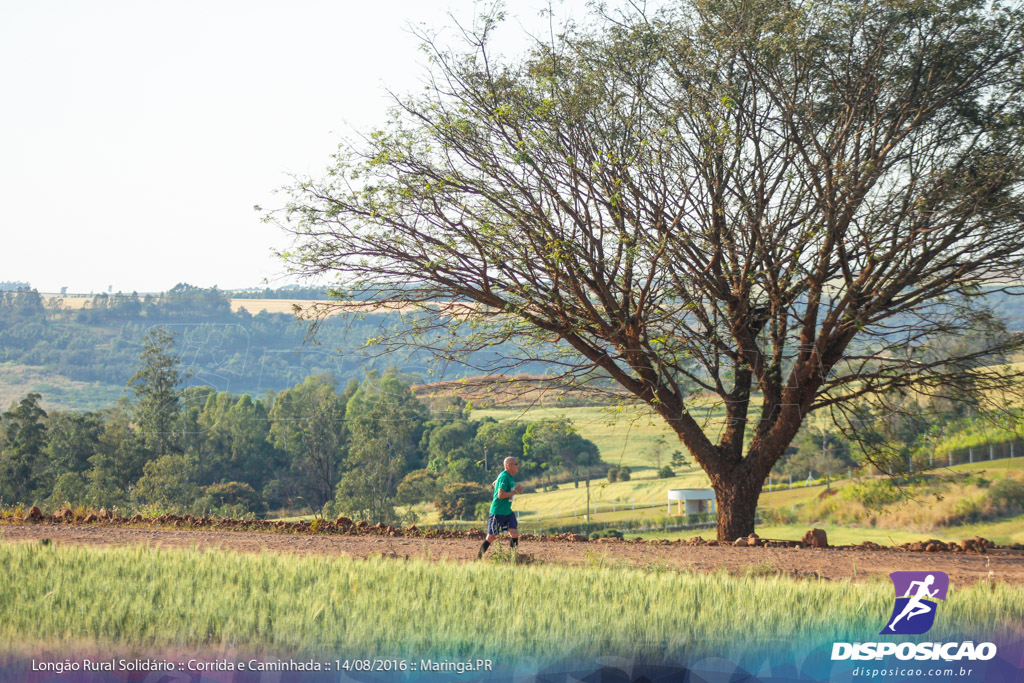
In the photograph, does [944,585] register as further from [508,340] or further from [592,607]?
[508,340]

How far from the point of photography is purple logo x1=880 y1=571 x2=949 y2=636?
632cm

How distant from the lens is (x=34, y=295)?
4963 inches

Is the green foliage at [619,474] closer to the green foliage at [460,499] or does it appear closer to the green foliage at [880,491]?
the green foliage at [460,499]

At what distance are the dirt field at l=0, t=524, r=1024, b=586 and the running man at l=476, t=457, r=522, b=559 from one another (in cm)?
33

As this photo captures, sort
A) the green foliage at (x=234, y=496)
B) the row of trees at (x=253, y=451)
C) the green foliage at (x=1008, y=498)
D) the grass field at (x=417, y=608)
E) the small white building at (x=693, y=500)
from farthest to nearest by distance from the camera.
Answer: the green foliage at (x=234, y=496), the row of trees at (x=253, y=451), the small white building at (x=693, y=500), the green foliage at (x=1008, y=498), the grass field at (x=417, y=608)

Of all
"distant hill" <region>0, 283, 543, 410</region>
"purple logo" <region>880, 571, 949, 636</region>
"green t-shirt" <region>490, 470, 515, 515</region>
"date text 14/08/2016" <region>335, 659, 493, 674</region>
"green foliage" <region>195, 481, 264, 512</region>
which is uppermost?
"distant hill" <region>0, 283, 543, 410</region>

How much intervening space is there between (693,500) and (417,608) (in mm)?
27273

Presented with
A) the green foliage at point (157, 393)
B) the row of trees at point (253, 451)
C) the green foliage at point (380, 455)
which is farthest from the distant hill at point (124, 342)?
the green foliage at point (380, 455)

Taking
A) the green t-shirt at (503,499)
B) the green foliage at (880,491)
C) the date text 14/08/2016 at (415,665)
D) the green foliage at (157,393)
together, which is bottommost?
the date text 14/08/2016 at (415,665)

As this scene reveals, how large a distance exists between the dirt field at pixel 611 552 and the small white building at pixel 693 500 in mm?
18274

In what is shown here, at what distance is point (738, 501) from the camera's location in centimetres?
1443

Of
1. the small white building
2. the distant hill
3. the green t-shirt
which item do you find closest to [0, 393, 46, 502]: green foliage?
the small white building

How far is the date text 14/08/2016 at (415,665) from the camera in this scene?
4.99 metres

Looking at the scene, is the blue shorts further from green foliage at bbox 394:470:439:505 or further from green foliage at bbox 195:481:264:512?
green foliage at bbox 195:481:264:512
